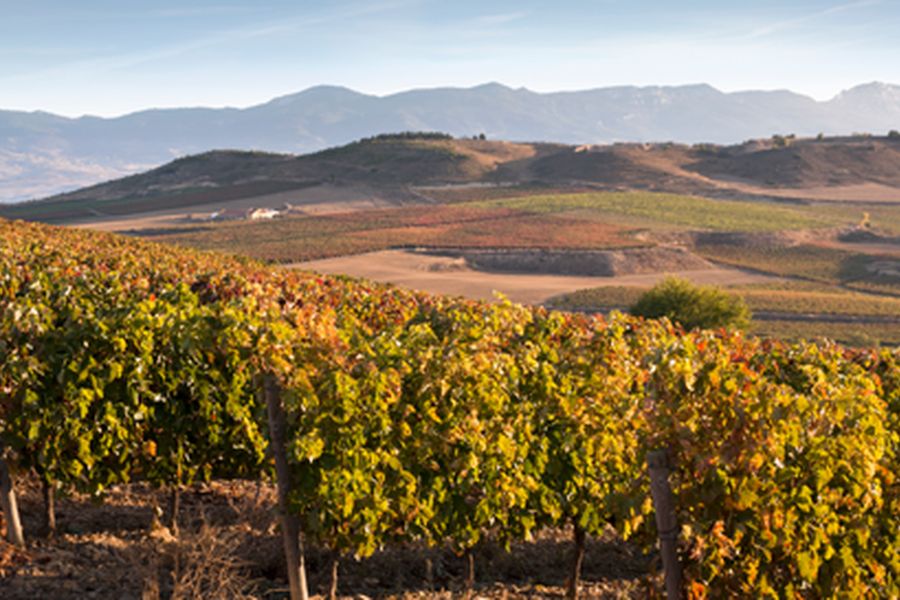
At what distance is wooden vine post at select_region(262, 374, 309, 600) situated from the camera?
801cm

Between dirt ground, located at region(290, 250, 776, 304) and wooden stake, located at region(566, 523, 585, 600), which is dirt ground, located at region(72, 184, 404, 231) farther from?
wooden stake, located at region(566, 523, 585, 600)

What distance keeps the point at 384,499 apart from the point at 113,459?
3.79 meters

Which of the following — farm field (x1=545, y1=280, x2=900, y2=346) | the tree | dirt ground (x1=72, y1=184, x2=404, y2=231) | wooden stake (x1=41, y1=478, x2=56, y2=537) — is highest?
dirt ground (x1=72, y1=184, x2=404, y2=231)

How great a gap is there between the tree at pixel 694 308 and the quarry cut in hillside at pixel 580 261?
88.7 feet

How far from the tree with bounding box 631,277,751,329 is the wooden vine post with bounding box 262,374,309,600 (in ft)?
127

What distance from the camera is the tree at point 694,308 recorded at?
4559 centimetres

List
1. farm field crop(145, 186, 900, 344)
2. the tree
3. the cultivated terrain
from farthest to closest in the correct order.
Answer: the cultivated terrain → farm field crop(145, 186, 900, 344) → the tree

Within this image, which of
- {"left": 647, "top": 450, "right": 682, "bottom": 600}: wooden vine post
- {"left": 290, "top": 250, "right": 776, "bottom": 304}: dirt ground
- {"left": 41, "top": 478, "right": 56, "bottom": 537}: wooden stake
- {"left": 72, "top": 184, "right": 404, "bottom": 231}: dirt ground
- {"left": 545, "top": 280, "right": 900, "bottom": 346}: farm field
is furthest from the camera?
{"left": 72, "top": 184, "right": 404, "bottom": 231}: dirt ground

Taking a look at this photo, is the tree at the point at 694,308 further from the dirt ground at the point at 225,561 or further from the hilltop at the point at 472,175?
the hilltop at the point at 472,175

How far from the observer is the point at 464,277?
2771 inches

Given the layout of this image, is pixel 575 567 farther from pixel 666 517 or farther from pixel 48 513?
pixel 48 513

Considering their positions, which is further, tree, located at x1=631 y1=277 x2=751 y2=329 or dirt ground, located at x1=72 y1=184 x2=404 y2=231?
dirt ground, located at x1=72 y1=184 x2=404 y2=231

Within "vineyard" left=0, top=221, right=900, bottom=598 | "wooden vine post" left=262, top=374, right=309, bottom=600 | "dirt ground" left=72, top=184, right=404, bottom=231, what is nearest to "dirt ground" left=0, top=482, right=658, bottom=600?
"wooden vine post" left=262, top=374, right=309, bottom=600

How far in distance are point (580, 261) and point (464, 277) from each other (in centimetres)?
1307
